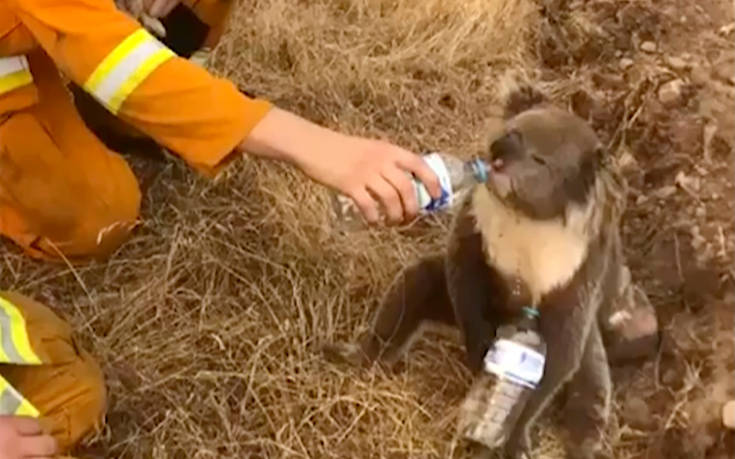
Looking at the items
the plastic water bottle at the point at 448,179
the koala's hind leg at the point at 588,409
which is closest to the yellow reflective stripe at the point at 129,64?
the plastic water bottle at the point at 448,179

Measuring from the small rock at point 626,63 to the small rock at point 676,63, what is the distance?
8cm

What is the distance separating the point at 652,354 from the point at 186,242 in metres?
0.85

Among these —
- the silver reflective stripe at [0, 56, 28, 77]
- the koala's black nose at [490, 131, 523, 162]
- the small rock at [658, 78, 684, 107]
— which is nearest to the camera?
the koala's black nose at [490, 131, 523, 162]

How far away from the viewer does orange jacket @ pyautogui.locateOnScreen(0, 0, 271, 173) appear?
1781 millimetres

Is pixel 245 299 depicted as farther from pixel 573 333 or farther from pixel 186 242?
pixel 573 333

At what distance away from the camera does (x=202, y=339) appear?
231cm

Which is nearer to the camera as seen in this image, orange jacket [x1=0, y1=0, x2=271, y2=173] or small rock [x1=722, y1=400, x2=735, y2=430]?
orange jacket [x1=0, y1=0, x2=271, y2=173]

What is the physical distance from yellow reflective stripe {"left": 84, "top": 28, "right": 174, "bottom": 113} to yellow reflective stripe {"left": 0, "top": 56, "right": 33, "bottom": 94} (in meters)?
0.39

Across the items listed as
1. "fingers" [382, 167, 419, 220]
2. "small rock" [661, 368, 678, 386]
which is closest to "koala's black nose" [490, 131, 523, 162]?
"fingers" [382, 167, 419, 220]

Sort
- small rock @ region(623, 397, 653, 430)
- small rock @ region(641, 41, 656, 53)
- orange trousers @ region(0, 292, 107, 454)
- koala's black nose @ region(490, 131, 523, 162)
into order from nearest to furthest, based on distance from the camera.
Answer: koala's black nose @ region(490, 131, 523, 162) < orange trousers @ region(0, 292, 107, 454) < small rock @ region(623, 397, 653, 430) < small rock @ region(641, 41, 656, 53)

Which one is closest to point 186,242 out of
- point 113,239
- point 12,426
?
point 113,239

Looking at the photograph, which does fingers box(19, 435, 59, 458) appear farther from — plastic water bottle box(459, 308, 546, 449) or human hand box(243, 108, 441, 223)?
plastic water bottle box(459, 308, 546, 449)

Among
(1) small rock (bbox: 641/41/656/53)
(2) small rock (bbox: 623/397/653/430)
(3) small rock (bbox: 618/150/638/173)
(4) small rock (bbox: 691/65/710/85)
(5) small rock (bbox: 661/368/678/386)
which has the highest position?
(1) small rock (bbox: 641/41/656/53)

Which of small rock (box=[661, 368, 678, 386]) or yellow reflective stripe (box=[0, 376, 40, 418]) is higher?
yellow reflective stripe (box=[0, 376, 40, 418])
